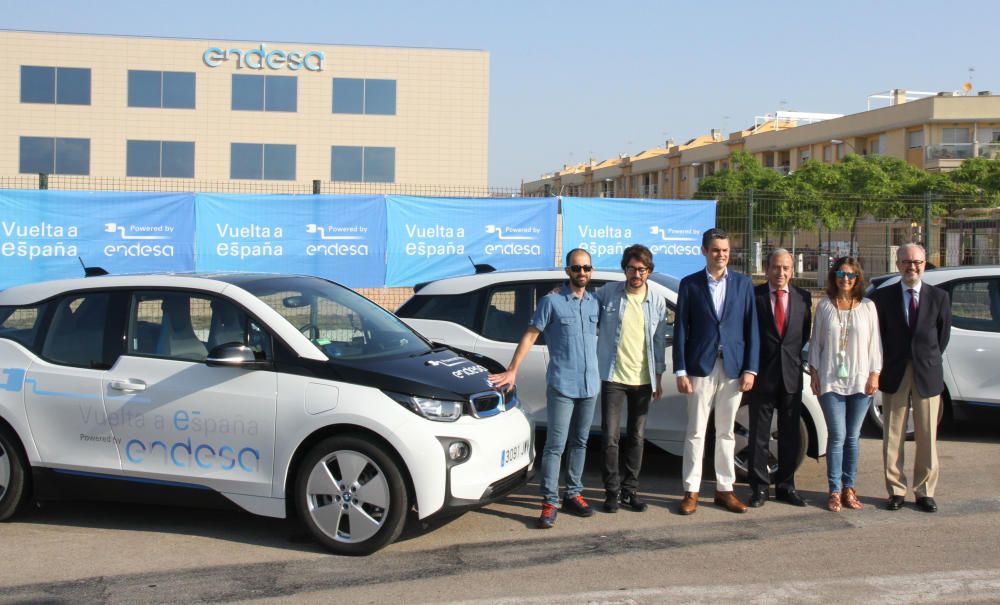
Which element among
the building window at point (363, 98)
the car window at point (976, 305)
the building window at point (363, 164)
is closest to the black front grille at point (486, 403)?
the car window at point (976, 305)

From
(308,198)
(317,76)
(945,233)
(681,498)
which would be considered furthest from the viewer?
(317,76)

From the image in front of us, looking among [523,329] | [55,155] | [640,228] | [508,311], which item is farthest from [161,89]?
[523,329]

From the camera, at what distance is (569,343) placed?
6.04m

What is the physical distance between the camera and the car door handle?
5.70 m

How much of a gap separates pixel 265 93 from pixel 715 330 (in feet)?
117

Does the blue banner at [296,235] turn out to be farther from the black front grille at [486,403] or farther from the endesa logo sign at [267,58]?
the endesa logo sign at [267,58]

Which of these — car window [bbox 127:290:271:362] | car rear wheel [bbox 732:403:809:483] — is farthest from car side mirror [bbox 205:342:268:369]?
car rear wheel [bbox 732:403:809:483]

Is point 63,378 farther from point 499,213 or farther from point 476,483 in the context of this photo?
point 499,213

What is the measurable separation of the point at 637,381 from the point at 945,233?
15471mm

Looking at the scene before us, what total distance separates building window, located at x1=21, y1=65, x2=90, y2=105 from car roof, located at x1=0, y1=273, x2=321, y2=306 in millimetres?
35194

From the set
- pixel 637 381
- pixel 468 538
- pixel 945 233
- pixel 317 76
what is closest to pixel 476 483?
pixel 468 538

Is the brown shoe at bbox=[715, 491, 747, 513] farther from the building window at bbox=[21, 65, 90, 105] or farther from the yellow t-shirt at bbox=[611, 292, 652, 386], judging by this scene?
the building window at bbox=[21, 65, 90, 105]

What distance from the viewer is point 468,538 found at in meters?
5.80

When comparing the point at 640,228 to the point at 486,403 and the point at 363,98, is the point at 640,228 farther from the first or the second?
the point at 363,98
